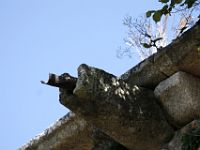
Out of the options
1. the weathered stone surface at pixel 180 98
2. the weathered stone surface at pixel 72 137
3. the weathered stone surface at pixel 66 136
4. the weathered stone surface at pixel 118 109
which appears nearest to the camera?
the weathered stone surface at pixel 118 109

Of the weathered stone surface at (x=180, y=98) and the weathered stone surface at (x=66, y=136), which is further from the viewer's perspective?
the weathered stone surface at (x=66, y=136)

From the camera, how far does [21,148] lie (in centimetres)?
470

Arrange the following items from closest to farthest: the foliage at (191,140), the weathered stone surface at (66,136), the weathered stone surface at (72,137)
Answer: the foliage at (191,140) < the weathered stone surface at (72,137) < the weathered stone surface at (66,136)

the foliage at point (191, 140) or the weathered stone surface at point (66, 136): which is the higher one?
the weathered stone surface at point (66, 136)

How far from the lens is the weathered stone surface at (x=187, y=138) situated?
9.76 ft

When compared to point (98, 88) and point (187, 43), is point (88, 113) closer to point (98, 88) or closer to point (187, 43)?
point (98, 88)

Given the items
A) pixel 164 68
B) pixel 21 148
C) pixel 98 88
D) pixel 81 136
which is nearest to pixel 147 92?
pixel 164 68

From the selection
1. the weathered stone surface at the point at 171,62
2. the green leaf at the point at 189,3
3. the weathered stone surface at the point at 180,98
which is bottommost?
the weathered stone surface at the point at 180,98

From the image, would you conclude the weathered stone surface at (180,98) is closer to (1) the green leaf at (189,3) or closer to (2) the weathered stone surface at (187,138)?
(2) the weathered stone surface at (187,138)

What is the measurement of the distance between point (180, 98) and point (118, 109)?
494 mm

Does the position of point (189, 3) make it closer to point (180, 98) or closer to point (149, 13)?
point (149, 13)

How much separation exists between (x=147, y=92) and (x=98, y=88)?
0.50 m

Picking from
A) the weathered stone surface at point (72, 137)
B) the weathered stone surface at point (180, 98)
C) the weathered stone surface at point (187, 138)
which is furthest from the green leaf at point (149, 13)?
the weathered stone surface at point (72, 137)

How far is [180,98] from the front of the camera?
326 cm
